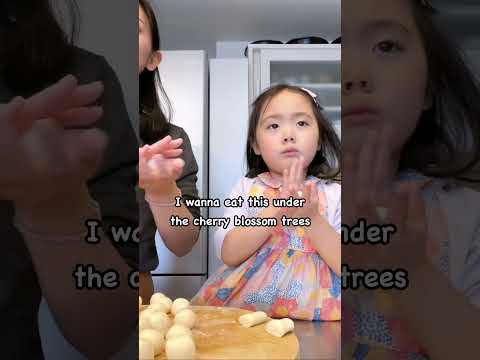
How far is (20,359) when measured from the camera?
0.50 metres

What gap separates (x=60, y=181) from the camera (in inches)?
19.3

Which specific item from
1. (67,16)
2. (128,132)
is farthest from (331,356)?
(67,16)

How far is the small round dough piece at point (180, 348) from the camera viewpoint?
16.2 inches

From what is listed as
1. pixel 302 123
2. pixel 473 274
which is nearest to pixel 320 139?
pixel 302 123

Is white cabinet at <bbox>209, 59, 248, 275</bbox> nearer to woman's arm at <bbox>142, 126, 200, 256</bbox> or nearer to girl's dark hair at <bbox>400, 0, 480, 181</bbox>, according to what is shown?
woman's arm at <bbox>142, 126, 200, 256</bbox>

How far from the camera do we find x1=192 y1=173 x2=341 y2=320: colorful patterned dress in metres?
0.48

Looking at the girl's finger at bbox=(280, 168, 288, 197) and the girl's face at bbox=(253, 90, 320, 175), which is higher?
the girl's face at bbox=(253, 90, 320, 175)

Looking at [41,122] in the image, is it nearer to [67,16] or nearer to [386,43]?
[67,16]

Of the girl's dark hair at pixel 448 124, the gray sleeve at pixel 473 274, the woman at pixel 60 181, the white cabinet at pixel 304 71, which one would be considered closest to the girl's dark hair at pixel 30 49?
the woman at pixel 60 181

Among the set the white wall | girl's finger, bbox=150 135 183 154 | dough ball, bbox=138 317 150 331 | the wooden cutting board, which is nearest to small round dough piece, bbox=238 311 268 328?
the wooden cutting board

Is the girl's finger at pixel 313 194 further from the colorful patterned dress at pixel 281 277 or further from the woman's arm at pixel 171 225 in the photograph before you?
the woman's arm at pixel 171 225

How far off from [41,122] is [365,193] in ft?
1.28

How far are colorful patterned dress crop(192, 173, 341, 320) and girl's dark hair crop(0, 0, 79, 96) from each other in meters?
0.27

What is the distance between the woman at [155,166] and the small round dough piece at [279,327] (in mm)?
131
